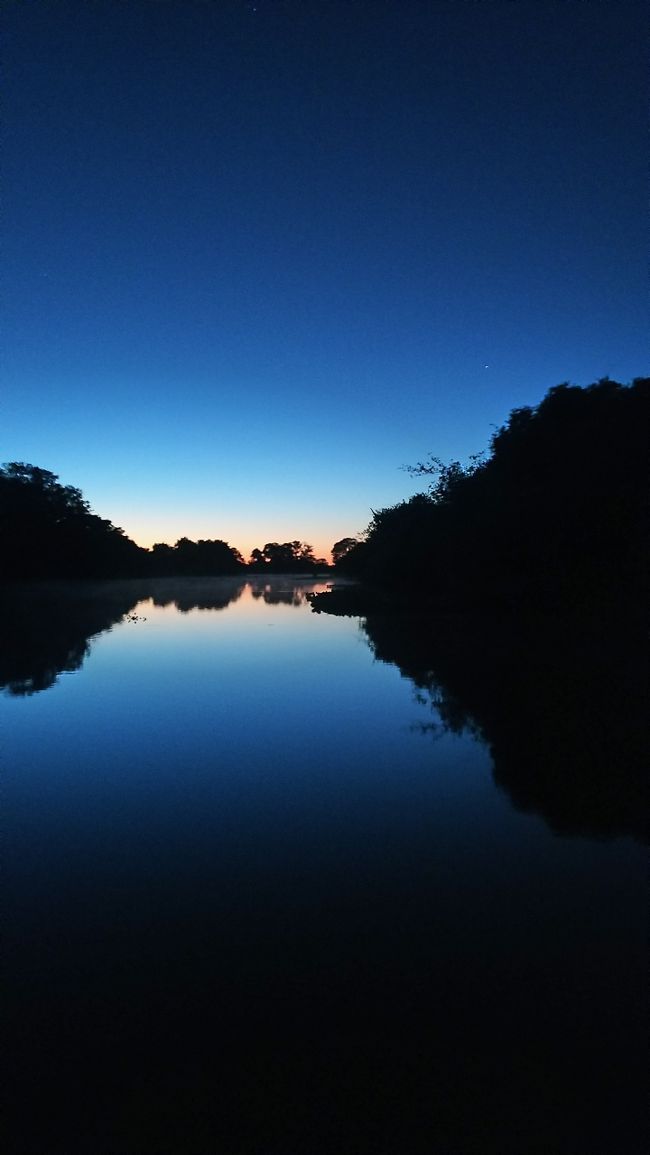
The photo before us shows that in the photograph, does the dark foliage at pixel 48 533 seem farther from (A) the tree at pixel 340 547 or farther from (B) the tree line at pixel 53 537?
(A) the tree at pixel 340 547

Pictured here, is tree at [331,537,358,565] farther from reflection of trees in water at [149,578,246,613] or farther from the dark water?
the dark water

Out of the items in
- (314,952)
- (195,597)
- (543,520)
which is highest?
(543,520)

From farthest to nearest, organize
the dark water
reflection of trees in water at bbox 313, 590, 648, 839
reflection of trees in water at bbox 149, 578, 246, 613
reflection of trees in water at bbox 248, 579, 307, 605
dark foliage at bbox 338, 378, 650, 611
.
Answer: reflection of trees in water at bbox 248, 579, 307, 605 < reflection of trees in water at bbox 149, 578, 246, 613 < dark foliage at bbox 338, 378, 650, 611 < reflection of trees in water at bbox 313, 590, 648, 839 < the dark water

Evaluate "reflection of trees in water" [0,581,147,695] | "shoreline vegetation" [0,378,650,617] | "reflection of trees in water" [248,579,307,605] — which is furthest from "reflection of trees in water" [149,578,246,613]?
"shoreline vegetation" [0,378,650,617]

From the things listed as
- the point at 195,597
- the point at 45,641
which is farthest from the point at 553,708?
the point at 195,597

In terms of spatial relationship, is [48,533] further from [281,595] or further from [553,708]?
[553,708]

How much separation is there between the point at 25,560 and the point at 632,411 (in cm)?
6453

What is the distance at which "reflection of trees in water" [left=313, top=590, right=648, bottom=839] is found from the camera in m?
6.61

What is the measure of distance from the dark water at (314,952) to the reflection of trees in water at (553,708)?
0.52 feet

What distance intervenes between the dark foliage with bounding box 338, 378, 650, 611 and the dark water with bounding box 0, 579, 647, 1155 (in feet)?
56.7

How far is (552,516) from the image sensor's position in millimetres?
23953

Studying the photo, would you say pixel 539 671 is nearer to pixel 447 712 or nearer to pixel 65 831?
pixel 447 712

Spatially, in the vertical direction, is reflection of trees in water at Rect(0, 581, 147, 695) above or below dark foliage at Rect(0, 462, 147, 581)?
below

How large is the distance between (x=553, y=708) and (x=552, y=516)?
15.5 metres
